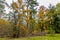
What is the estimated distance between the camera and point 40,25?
1756 cm

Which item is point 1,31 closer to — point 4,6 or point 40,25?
point 4,6

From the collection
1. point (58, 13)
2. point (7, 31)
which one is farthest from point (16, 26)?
point (58, 13)

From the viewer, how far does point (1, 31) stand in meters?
13.7

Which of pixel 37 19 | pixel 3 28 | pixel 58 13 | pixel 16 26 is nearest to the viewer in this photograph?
pixel 3 28

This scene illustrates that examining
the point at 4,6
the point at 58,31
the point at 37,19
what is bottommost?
the point at 58,31

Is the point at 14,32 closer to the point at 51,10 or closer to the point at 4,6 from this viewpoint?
the point at 4,6

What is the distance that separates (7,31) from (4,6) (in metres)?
3.00

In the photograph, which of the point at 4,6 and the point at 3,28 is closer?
the point at 3,28

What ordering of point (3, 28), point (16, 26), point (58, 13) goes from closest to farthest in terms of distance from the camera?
1. point (3, 28)
2. point (16, 26)
3. point (58, 13)

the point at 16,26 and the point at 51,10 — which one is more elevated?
the point at 51,10

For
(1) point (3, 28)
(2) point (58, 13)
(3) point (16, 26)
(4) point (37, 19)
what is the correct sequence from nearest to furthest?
(1) point (3, 28) < (3) point (16, 26) < (4) point (37, 19) < (2) point (58, 13)

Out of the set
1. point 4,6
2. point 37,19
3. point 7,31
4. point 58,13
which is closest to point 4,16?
point 4,6

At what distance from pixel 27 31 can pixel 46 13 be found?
3.63m

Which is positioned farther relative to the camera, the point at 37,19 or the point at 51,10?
the point at 51,10
